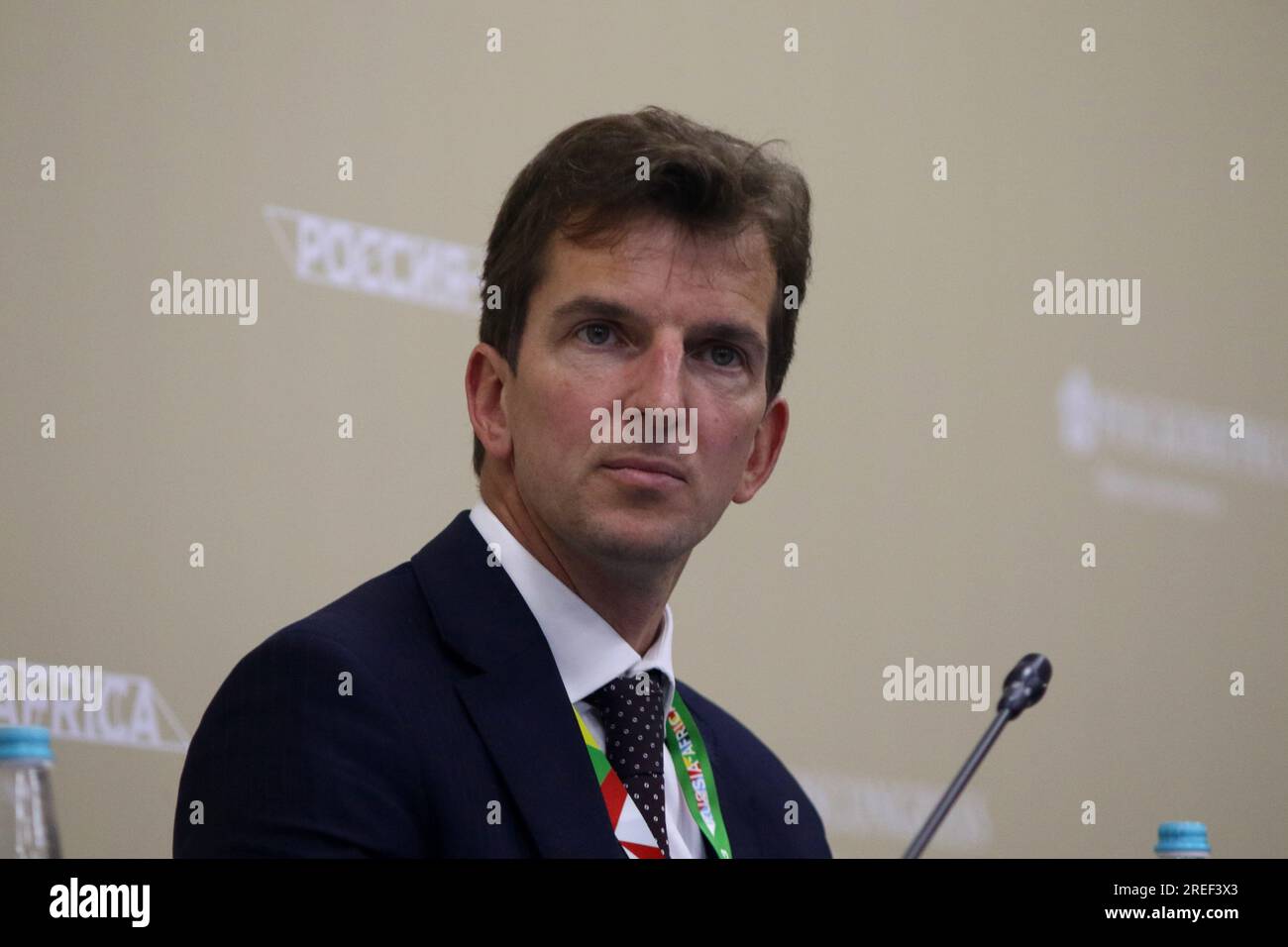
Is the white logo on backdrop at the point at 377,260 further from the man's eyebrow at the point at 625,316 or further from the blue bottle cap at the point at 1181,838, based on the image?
the blue bottle cap at the point at 1181,838

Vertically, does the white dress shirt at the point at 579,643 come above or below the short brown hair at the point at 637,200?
below

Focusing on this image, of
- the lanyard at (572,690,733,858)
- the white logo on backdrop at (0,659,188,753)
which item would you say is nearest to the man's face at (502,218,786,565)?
the lanyard at (572,690,733,858)

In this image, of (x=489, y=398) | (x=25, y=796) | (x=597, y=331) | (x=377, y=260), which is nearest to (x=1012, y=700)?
(x=597, y=331)

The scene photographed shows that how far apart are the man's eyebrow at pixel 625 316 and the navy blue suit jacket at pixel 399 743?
34 centimetres

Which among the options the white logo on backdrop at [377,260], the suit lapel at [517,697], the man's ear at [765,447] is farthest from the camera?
the white logo on backdrop at [377,260]

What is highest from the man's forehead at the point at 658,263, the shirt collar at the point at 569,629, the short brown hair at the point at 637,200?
the short brown hair at the point at 637,200

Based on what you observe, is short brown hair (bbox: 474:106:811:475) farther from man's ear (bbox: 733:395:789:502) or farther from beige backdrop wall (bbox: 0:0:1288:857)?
beige backdrop wall (bbox: 0:0:1288:857)

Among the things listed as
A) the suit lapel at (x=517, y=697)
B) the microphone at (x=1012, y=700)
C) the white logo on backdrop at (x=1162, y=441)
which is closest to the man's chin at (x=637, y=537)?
the suit lapel at (x=517, y=697)

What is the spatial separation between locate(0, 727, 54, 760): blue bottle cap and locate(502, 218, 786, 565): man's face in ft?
2.34

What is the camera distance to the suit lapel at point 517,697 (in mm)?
1626

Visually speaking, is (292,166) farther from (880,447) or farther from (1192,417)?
(1192,417)

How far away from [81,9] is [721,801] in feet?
7.29

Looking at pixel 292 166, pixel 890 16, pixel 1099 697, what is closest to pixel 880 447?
pixel 1099 697

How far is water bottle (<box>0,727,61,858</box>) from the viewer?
1.24m
